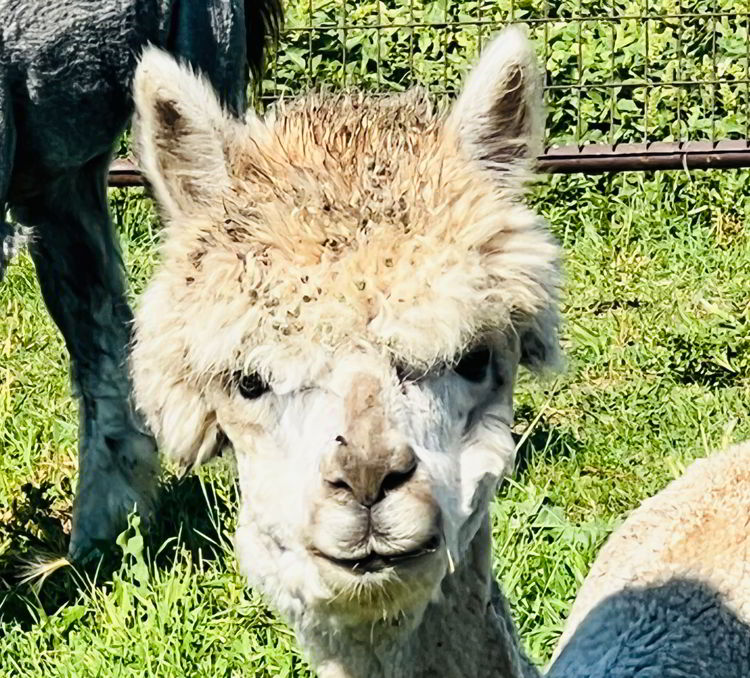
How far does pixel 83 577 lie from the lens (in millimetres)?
4723

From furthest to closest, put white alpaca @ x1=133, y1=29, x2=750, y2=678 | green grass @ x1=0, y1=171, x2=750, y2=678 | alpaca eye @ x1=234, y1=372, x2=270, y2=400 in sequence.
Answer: green grass @ x1=0, y1=171, x2=750, y2=678
alpaca eye @ x1=234, y1=372, x2=270, y2=400
white alpaca @ x1=133, y1=29, x2=750, y2=678

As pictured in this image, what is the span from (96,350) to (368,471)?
3196 mm

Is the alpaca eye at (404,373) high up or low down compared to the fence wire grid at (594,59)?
up

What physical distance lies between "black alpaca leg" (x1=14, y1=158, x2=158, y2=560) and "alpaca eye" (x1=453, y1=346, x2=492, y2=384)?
9.21ft

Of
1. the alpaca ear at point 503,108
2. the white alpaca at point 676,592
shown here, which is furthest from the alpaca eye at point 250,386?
the white alpaca at point 676,592

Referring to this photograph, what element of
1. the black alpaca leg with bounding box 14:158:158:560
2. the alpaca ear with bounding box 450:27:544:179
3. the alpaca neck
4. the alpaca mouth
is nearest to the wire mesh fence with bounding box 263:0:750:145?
the black alpaca leg with bounding box 14:158:158:560

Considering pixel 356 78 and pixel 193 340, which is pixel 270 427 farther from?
pixel 356 78

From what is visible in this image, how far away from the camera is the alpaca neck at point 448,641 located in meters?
2.44

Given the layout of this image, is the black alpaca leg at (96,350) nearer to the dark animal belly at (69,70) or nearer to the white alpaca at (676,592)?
the dark animal belly at (69,70)

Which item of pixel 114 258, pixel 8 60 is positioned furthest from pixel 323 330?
pixel 114 258

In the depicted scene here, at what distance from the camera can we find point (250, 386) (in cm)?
238

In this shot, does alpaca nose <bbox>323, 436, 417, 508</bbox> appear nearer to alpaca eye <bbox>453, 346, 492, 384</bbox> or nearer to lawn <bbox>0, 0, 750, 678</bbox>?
alpaca eye <bbox>453, 346, 492, 384</bbox>

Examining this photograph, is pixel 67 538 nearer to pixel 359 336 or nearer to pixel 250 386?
pixel 250 386

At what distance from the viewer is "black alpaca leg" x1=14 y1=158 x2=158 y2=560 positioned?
5.03 m
